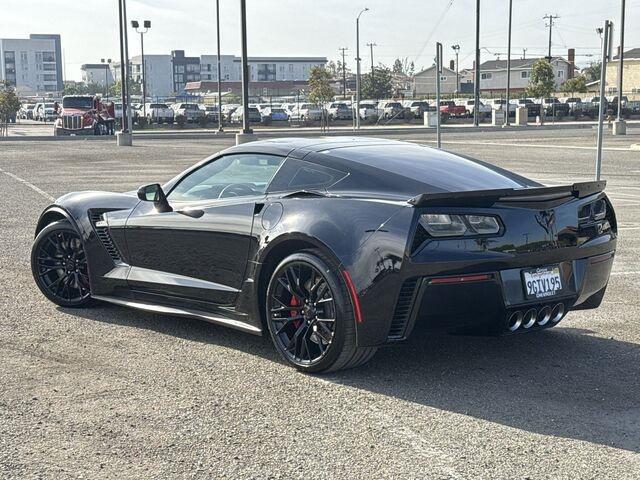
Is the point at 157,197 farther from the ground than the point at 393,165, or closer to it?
closer to it

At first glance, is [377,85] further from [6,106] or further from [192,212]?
[192,212]

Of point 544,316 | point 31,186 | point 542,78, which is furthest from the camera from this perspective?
point 542,78

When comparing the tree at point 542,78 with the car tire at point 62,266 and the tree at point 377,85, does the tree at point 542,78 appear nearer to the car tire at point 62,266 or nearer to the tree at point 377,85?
the tree at point 377,85

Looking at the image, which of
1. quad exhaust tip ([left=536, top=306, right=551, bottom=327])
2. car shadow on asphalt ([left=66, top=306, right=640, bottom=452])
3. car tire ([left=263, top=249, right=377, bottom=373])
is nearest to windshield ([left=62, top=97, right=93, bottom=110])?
car shadow on asphalt ([left=66, top=306, right=640, bottom=452])

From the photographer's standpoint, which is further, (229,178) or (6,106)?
(6,106)

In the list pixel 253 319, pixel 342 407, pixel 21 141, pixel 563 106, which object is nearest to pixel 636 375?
pixel 342 407

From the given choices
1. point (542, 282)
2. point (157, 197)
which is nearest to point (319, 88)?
point (157, 197)

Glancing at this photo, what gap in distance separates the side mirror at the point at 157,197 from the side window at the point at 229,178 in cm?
9

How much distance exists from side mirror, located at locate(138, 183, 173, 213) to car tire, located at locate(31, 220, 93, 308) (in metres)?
0.86

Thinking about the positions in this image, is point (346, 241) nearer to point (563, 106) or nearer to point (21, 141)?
point (21, 141)

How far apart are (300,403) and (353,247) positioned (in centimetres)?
91

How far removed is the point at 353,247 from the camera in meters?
5.27

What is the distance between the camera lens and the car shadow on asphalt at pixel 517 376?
187 inches

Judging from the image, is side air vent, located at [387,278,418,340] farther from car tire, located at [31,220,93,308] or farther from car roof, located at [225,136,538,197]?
car tire, located at [31,220,93,308]
